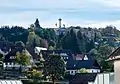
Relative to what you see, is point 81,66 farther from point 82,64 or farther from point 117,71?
point 117,71

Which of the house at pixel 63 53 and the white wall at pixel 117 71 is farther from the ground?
the white wall at pixel 117 71

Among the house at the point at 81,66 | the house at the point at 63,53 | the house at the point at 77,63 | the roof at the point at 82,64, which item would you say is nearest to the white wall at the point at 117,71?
the house at the point at 77,63

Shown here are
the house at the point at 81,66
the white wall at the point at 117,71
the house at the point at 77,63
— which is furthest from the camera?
the house at the point at 81,66

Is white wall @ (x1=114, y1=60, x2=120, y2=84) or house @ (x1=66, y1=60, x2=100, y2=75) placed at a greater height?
white wall @ (x1=114, y1=60, x2=120, y2=84)

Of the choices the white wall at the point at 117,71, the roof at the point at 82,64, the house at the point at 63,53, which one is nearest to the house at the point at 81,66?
the roof at the point at 82,64

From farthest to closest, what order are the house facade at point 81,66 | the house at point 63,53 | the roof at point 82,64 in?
the house at point 63,53 → the roof at point 82,64 → the house facade at point 81,66

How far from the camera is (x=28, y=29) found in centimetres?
19962

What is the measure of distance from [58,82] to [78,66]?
37.5 m

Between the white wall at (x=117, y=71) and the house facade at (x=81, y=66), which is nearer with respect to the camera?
the white wall at (x=117, y=71)

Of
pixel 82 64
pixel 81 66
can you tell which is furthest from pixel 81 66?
pixel 82 64

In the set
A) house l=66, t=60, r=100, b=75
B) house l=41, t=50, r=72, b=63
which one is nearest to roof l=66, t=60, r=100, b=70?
house l=66, t=60, r=100, b=75

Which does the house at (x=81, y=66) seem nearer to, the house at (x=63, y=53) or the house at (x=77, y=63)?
the house at (x=77, y=63)

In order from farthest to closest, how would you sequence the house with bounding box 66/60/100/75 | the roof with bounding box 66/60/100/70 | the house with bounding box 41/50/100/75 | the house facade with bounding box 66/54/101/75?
the roof with bounding box 66/60/100/70 < the house with bounding box 66/60/100/75 < the house with bounding box 41/50/100/75 < the house facade with bounding box 66/54/101/75

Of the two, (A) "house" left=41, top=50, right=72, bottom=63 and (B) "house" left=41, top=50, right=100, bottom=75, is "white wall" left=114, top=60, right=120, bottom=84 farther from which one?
(A) "house" left=41, top=50, right=72, bottom=63
